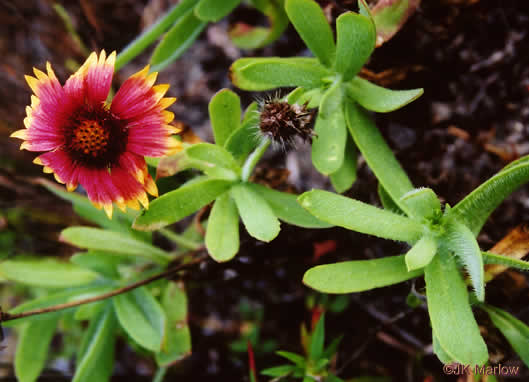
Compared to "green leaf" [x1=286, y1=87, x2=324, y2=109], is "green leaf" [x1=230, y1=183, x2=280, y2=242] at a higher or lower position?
lower

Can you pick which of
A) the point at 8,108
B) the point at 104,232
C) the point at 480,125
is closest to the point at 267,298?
the point at 104,232

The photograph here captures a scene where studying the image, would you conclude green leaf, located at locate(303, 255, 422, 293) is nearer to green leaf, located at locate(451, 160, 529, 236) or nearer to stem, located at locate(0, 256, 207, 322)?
green leaf, located at locate(451, 160, 529, 236)

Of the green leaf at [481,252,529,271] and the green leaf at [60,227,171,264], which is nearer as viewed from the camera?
the green leaf at [481,252,529,271]

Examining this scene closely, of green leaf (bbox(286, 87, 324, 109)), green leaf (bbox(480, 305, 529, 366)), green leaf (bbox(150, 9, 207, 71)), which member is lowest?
green leaf (bbox(480, 305, 529, 366))

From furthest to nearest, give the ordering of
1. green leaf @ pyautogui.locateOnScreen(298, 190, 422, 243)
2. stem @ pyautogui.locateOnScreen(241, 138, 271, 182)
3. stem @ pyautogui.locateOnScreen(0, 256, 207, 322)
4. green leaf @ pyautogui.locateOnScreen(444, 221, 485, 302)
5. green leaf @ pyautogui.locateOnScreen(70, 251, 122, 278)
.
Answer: green leaf @ pyautogui.locateOnScreen(70, 251, 122, 278)
stem @ pyautogui.locateOnScreen(0, 256, 207, 322)
stem @ pyautogui.locateOnScreen(241, 138, 271, 182)
green leaf @ pyautogui.locateOnScreen(298, 190, 422, 243)
green leaf @ pyautogui.locateOnScreen(444, 221, 485, 302)

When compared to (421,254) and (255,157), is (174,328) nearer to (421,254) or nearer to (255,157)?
(255,157)

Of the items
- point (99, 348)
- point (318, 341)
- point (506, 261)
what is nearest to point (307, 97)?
point (506, 261)

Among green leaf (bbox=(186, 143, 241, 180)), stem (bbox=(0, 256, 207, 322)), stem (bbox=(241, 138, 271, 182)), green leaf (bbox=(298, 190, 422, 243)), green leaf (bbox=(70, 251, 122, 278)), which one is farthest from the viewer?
green leaf (bbox=(70, 251, 122, 278))

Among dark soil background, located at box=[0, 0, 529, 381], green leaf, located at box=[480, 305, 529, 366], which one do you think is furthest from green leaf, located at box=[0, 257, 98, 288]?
green leaf, located at box=[480, 305, 529, 366]
